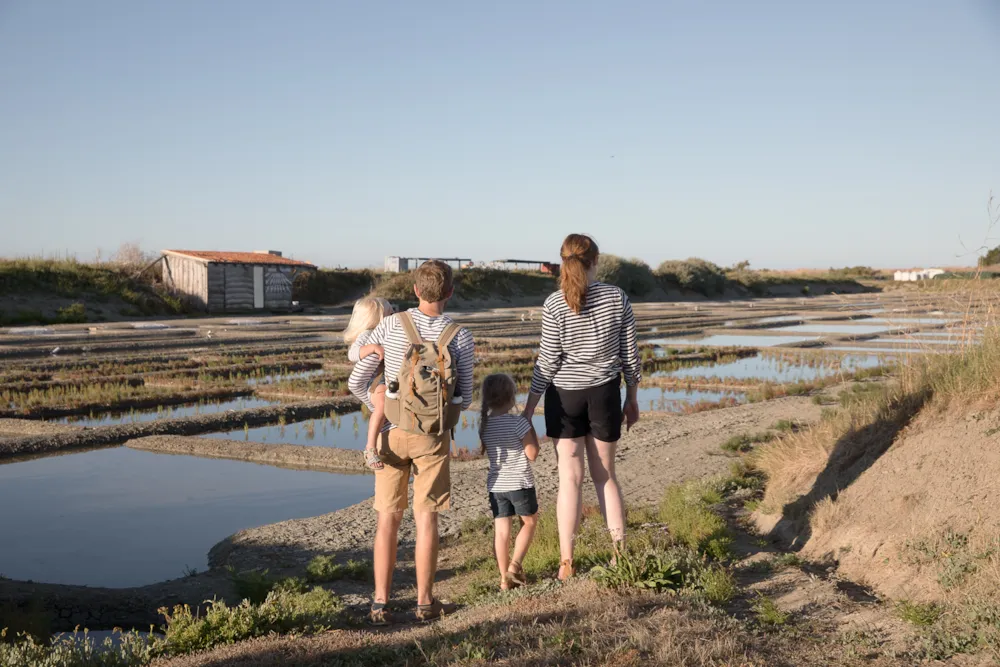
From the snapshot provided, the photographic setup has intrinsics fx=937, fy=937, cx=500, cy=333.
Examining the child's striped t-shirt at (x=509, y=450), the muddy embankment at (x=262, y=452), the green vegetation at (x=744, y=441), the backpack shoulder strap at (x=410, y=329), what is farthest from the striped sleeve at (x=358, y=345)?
the green vegetation at (x=744, y=441)

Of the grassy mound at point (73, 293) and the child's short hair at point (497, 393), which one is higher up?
the grassy mound at point (73, 293)

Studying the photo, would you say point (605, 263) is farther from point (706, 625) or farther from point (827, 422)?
point (706, 625)

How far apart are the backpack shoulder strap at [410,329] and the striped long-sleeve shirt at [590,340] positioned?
2.16ft

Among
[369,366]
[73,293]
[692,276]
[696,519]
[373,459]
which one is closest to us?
[373,459]

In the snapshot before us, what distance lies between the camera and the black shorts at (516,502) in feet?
16.2

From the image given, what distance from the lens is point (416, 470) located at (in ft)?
15.1

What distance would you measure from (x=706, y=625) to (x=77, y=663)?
2575 millimetres

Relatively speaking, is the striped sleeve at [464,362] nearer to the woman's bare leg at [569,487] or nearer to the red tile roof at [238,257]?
the woman's bare leg at [569,487]

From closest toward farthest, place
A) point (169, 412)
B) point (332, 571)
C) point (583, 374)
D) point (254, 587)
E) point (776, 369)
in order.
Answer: point (583, 374)
point (254, 587)
point (332, 571)
point (169, 412)
point (776, 369)

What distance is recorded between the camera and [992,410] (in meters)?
5.51

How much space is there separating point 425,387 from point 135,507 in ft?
17.1

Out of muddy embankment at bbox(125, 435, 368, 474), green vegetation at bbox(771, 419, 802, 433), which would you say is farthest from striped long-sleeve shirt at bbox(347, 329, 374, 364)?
green vegetation at bbox(771, 419, 802, 433)

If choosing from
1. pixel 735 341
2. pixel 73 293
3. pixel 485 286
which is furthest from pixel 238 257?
pixel 735 341

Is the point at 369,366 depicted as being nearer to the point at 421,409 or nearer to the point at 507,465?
the point at 421,409
